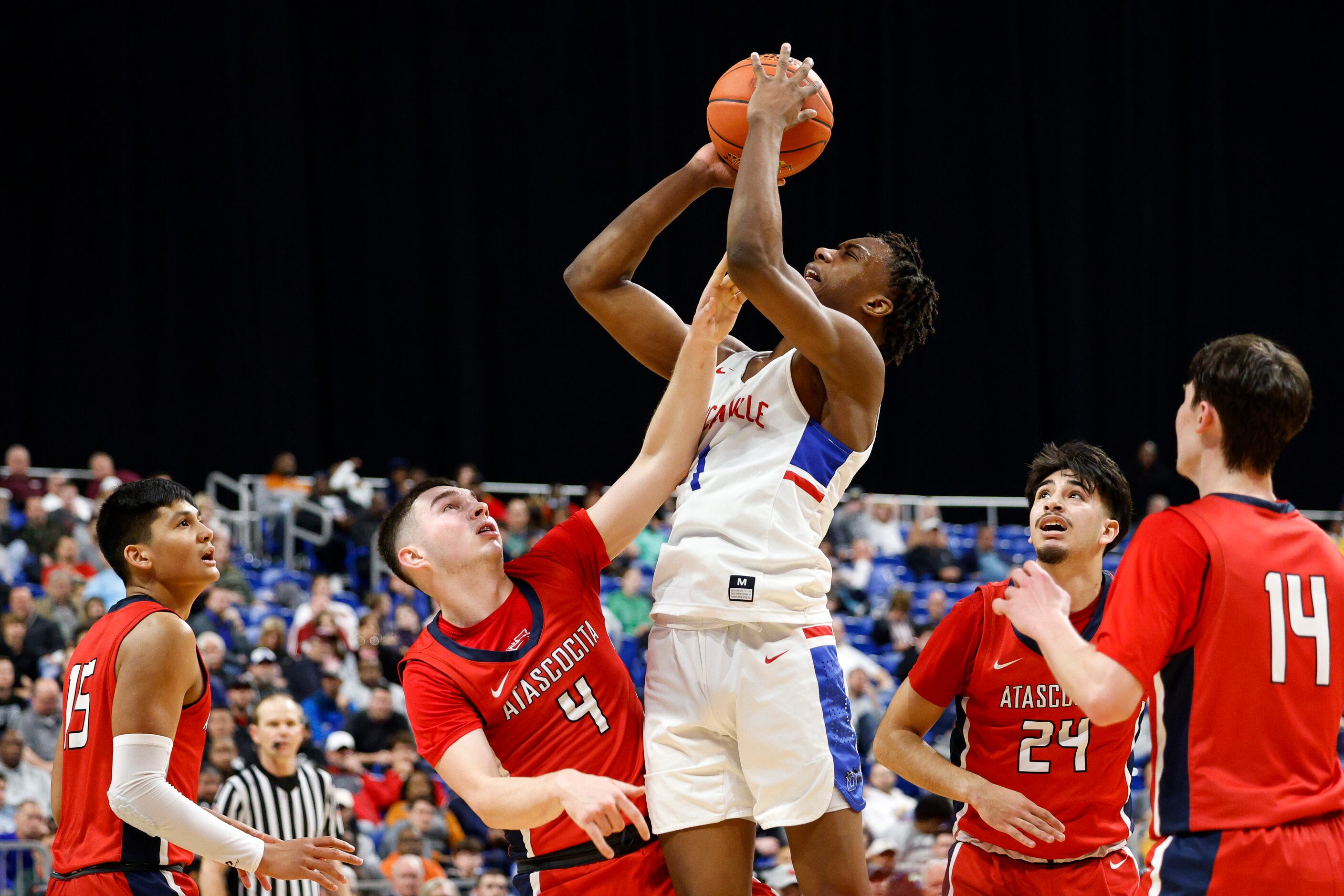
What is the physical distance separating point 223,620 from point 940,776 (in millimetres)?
10000

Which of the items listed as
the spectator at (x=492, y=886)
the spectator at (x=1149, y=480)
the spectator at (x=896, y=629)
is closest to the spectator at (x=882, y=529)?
the spectator at (x=896, y=629)

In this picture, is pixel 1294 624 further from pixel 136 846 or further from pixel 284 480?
pixel 284 480

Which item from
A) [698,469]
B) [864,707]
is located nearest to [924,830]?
[864,707]

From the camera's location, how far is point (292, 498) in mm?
17516

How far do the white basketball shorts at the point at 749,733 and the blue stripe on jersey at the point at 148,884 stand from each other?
169cm

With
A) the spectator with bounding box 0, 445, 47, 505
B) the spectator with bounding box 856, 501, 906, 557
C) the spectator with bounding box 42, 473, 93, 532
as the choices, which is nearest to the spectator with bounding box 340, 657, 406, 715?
the spectator with bounding box 42, 473, 93, 532

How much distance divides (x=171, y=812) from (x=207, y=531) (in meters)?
0.93

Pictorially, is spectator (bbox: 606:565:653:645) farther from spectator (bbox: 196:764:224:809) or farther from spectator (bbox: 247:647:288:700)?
spectator (bbox: 196:764:224:809)

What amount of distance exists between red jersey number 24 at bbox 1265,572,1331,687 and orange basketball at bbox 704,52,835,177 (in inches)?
74.9

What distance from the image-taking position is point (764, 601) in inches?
153

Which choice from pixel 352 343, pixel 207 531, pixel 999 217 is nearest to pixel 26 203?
pixel 352 343

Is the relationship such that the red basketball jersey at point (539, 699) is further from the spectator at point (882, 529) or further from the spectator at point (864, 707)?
the spectator at point (882, 529)

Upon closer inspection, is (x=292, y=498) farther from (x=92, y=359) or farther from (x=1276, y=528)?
(x=1276, y=528)

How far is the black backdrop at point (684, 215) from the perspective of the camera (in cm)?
2238
